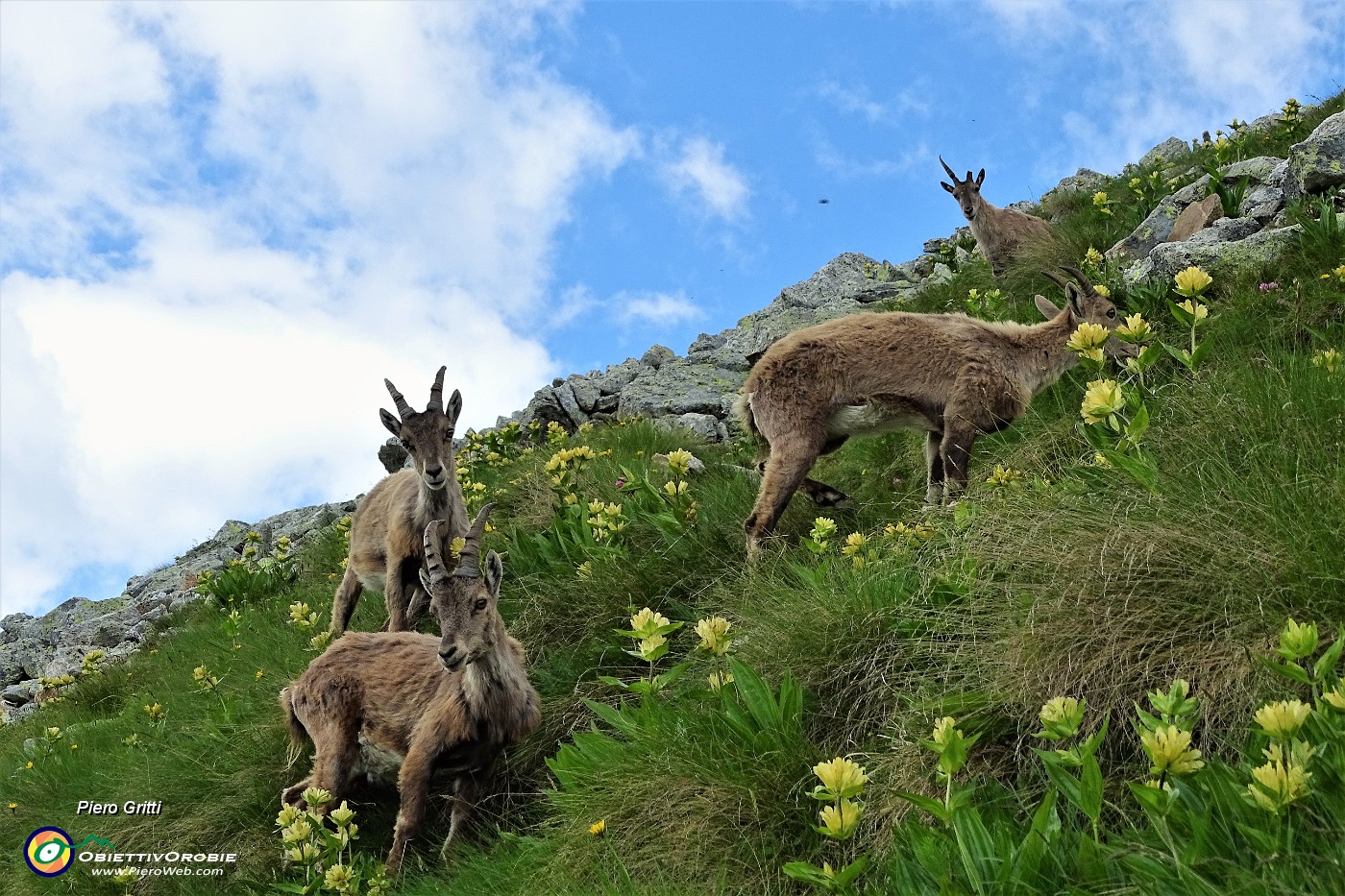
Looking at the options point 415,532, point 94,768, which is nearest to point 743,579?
point 415,532

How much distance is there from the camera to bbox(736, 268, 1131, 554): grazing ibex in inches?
297

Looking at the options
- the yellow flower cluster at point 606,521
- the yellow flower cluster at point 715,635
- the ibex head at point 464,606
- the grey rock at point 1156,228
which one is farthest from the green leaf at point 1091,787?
the grey rock at point 1156,228

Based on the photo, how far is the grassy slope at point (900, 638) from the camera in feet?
13.4

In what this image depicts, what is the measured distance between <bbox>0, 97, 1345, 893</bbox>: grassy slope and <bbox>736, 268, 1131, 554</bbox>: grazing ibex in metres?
0.31

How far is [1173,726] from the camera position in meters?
2.97

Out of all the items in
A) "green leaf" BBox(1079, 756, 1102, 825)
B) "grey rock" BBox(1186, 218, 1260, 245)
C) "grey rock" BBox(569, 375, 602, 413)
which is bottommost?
"green leaf" BBox(1079, 756, 1102, 825)

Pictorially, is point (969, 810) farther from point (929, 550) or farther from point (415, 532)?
point (415, 532)

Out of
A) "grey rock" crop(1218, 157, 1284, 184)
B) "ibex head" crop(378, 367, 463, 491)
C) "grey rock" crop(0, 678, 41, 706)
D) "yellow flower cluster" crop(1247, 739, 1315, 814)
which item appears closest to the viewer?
"yellow flower cluster" crop(1247, 739, 1315, 814)

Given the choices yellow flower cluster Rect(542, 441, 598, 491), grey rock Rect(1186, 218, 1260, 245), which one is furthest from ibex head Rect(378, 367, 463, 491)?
grey rock Rect(1186, 218, 1260, 245)

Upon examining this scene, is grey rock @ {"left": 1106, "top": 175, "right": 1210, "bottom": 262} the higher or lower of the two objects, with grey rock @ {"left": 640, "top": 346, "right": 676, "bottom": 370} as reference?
lower

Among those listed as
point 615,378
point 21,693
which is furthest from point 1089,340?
point 21,693

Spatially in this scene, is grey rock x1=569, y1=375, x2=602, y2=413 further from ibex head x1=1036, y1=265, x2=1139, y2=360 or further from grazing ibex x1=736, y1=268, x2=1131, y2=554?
ibex head x1=1036, y1=265, x2=1139, y2=360

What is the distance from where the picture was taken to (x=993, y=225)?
48.6 ft

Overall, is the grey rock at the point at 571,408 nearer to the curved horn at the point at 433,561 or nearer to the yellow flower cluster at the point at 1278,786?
the curved horn at the point at 433,561
